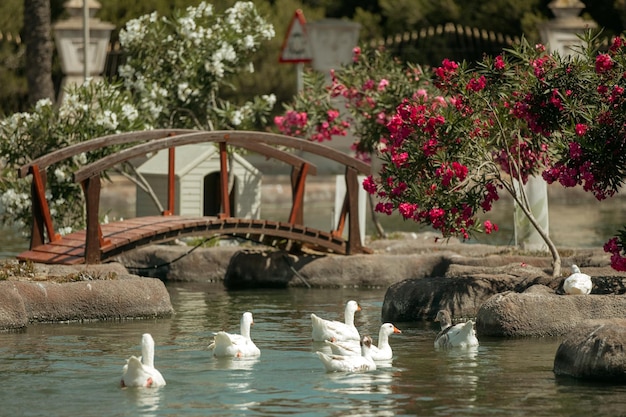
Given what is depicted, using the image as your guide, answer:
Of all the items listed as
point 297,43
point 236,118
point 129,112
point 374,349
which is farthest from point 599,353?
point 297,43

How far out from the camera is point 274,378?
45.3ft

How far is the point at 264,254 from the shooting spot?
22203mm

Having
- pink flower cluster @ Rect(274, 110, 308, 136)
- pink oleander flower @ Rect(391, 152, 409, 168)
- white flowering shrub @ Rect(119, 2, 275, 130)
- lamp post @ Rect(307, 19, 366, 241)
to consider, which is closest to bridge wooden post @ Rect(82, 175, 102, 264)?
pink oleander flower @ Rect(391, 152, 409, 168)

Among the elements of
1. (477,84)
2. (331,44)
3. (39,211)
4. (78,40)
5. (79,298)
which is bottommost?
(79,298)

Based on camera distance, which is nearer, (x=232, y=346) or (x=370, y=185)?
(x=232, y=346)

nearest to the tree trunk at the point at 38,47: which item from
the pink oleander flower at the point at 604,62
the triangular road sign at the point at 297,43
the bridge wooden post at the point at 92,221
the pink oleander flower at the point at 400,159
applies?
the bridge wooden post at the point at 92,221

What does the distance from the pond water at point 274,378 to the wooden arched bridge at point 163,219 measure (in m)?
2.27

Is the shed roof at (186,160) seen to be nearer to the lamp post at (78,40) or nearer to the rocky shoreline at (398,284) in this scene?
the rocky shoreline at (398,284)

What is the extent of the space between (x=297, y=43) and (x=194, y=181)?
14.6 m

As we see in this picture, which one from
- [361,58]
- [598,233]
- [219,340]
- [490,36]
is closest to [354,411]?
[219,340]

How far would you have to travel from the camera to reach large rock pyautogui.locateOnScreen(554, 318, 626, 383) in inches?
517

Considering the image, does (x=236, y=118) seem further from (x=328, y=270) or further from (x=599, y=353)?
(x=599, y=353)

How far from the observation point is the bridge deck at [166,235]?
1972cm

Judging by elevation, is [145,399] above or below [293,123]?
below
